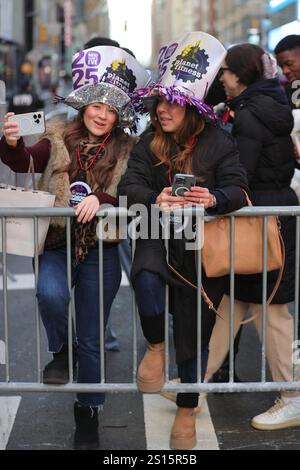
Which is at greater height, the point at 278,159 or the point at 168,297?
the point at 278,159

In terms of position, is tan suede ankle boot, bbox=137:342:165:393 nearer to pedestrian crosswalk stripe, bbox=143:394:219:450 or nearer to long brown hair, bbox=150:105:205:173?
pedestrian crosswalk stripe, bbox=143:394:219:450

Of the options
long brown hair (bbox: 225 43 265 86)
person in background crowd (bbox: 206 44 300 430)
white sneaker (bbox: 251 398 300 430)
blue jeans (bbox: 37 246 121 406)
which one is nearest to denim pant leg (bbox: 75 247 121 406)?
blue jeans (bbox: 37 246 121 406)

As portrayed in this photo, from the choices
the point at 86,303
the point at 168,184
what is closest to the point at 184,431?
the point at 86,303

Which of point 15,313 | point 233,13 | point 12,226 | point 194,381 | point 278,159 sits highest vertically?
point 233,13

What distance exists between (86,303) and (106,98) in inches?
43.6

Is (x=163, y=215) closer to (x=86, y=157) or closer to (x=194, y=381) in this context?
(x=86, y=157)

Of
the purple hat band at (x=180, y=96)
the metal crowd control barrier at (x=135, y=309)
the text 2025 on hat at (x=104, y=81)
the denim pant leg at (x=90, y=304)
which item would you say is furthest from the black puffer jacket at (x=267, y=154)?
the denim pant leg at (x=90, y=304)

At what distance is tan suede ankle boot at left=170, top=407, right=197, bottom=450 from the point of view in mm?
4145

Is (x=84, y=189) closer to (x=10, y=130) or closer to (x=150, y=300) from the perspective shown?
(x=10, y=130)

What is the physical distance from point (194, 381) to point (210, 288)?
511 mm

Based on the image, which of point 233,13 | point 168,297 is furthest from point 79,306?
point 233,13

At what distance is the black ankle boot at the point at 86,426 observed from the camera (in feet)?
13.7

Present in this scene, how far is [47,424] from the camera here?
4527 millimetres

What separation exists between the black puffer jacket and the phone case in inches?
46.7
